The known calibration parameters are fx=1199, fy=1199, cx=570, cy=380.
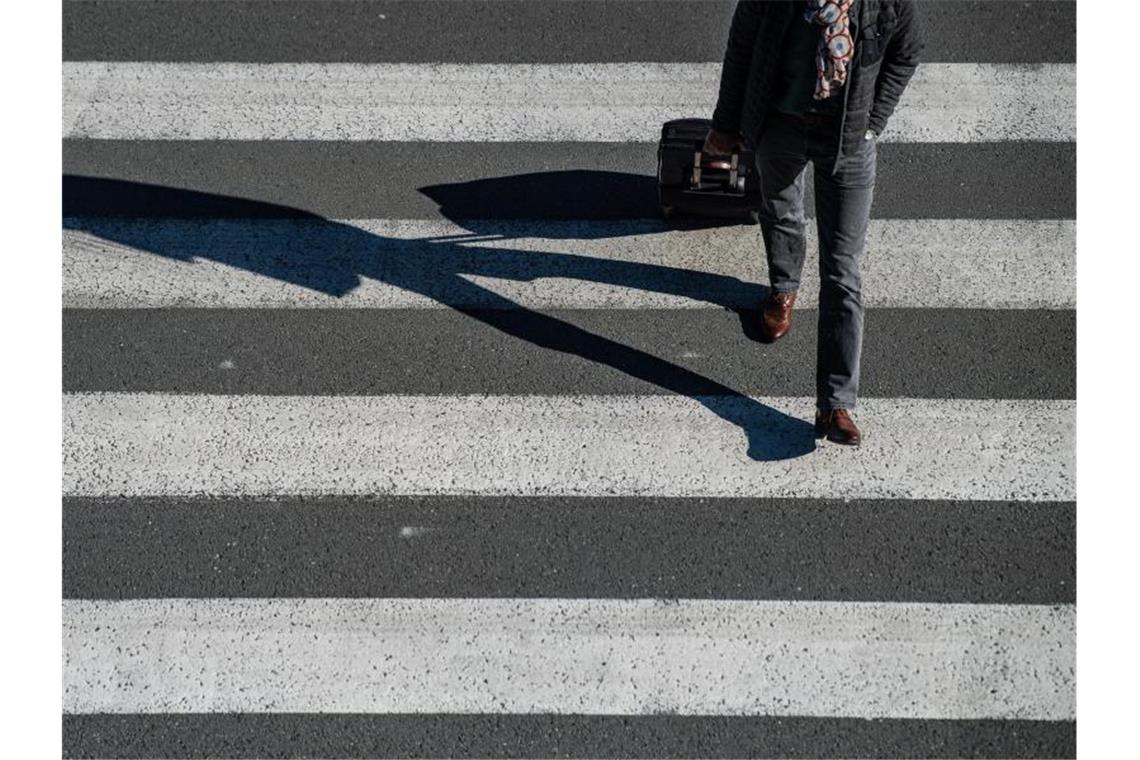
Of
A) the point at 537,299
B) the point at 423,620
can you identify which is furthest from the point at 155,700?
the point at 537,299

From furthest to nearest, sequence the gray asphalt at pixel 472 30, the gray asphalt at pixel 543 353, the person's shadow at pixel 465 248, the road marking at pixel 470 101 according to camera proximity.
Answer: the gray asphalt at pixel 472 30 → the road marking at pixel 470 101 → the person's shadow at pixel 465 248 → the gray asphalt at pixel 543 353

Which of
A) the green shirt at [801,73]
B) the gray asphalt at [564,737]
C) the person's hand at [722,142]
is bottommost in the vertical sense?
the gray asphalt at [564,737]

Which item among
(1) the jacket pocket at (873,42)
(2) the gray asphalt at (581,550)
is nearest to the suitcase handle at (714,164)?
(1) the jacket pocket at (873,42)

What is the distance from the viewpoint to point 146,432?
4.93 meters

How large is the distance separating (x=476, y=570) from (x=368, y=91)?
262 cm

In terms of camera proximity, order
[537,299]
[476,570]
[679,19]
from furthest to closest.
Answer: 1. [679,19]
2. [537,299]
3. [476,570]

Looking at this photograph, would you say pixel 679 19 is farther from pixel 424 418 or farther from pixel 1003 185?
pixel 424 418

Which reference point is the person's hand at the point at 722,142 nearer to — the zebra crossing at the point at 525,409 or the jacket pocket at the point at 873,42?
the jacket pocket at the point at 873,42

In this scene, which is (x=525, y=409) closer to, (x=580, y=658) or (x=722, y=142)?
(x=580, y=658)

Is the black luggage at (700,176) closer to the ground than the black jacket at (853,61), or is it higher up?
closer to the ground

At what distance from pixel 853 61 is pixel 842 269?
822 mm

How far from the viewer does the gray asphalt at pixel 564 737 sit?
416 centimetres

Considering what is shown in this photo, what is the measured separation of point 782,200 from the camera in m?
4.79

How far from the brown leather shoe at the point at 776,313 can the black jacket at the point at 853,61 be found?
0.85 metres
